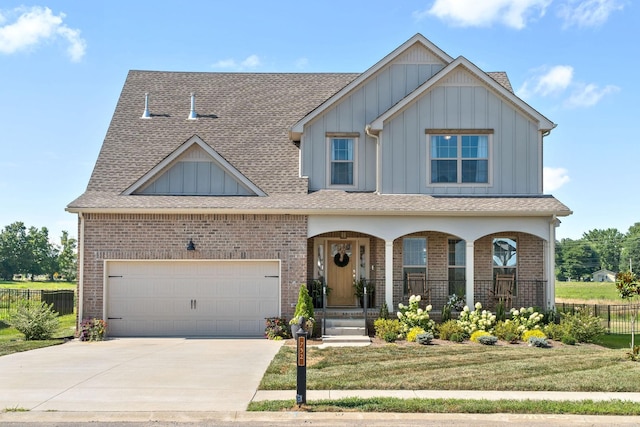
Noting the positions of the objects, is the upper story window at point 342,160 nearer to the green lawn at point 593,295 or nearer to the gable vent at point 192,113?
the gable vent at point 192,113

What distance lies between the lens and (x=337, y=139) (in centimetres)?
1991

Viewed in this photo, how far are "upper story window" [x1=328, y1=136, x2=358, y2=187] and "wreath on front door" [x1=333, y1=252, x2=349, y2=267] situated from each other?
2.23 meters

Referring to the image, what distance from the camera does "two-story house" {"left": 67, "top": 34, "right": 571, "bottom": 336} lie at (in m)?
18.0

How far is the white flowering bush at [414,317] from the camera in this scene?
17234mm

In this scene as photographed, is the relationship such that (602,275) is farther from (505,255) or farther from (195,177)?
(195,177)

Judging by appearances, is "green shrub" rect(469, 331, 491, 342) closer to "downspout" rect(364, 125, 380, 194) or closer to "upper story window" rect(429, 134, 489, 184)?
"upper story window" rect(429, 134, 489, 184)

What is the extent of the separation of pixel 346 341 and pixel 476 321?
3.66m

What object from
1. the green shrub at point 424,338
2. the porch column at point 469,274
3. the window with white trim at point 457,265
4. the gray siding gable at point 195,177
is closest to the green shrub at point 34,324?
the gray siding gable at point 195,177

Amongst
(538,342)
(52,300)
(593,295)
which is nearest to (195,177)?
(538,342)

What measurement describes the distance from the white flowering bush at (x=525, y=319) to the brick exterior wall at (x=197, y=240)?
233 inches

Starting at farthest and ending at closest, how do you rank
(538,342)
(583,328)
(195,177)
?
1. (195,177)
2. (583,328)
3. (538,342)

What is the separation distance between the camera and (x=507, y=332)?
16734 millimetres

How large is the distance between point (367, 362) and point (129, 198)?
9040mm

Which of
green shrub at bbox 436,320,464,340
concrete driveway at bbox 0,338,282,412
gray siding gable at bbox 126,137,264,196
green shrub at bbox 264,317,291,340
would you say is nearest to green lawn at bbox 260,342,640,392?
concrete driveway at bbox 0,338,282,412
